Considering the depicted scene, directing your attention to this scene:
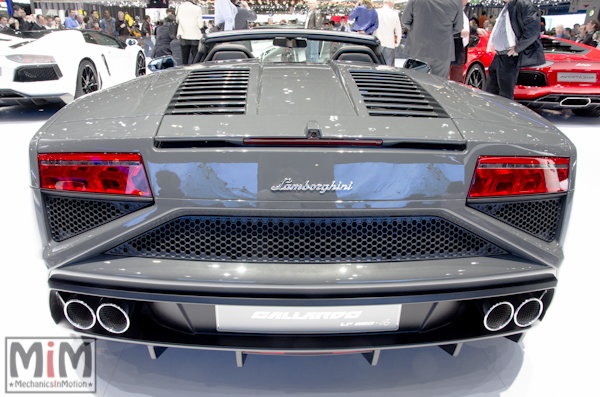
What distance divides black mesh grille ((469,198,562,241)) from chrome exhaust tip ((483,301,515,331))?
0.22 metres

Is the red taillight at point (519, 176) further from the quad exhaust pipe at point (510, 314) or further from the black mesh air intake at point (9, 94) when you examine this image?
the black mesh air intake at point (9, 94)

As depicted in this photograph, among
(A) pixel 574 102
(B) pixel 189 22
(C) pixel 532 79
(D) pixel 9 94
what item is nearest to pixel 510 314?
(C) pixel 532 79

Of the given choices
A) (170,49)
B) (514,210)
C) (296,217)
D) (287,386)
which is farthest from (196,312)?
(170,49)

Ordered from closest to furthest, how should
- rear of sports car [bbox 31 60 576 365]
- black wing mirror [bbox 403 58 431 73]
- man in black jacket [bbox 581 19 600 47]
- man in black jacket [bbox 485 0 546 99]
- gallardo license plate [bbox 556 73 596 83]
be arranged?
1. rear of sports car [bbox 31 60 576 365]
2. black wing mirror [bbox 403 58 431 73]
3. man in black jacket [bbox 485 0 546 99]
4. gallardo license plate [bbox 556 73 596 83]
5. man in black jacket [bbox 581 19 600 47]

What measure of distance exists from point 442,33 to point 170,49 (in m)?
7.16

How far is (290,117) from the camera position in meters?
1.17

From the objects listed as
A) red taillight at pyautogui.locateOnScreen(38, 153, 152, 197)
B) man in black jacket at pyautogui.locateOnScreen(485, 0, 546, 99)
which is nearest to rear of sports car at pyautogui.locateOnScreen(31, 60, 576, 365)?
red taillight at pyautogui.locateOnScreen(38, 153, 152, 197)

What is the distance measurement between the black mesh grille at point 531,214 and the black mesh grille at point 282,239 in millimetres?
111

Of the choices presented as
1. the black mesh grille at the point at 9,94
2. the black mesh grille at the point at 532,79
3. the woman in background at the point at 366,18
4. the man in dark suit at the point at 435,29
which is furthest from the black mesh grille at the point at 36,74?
the black mesh grille at the point at 532,79

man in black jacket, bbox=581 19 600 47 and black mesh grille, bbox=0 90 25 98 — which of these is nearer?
black mesh grille, bbox=0 90 25 98

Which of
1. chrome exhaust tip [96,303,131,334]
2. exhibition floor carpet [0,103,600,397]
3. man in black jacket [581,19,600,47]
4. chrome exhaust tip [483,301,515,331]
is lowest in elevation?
exhibition floor carpet [0,103,600,397]

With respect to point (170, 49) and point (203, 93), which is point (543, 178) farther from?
point (170, 49)

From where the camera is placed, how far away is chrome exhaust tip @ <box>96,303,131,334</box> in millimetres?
1157

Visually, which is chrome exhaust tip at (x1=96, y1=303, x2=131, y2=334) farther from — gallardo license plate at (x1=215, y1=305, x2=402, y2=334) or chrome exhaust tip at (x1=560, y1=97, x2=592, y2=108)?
chrome exhaust tip at (x1=560, y1=97, x2=592, y2=108)
